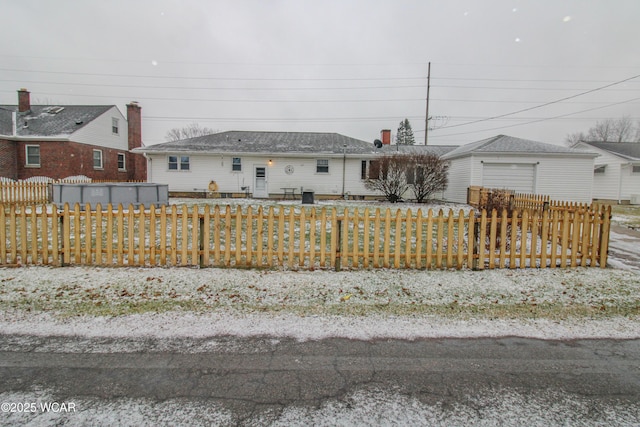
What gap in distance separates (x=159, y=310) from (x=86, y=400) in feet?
6.06

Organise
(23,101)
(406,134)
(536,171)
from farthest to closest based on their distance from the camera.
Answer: (406,134)
(23,101)
(536,171)

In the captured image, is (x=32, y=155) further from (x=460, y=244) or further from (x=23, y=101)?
(x=460, y=244)

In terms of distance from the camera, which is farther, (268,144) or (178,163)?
(268,144)

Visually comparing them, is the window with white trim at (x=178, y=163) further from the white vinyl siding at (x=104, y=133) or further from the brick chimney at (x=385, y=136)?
the brick chimney at (x=385, y=136)

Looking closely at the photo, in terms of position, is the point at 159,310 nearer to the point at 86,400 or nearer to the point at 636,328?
the point at 86,400

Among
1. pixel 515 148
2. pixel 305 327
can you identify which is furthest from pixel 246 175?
pixel 305 327

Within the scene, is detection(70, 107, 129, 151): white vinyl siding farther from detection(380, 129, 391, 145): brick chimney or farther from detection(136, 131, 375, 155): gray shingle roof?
detection(380, 129, 391, 145): brick chimney

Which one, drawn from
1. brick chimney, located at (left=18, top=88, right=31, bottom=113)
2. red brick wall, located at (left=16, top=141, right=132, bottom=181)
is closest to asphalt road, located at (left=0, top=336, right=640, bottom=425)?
red brick wall, located at (left=16, top=141, right=132, bottom=181)

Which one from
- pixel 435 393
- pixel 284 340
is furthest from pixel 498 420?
pixel 284 340

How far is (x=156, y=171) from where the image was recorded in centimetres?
2286

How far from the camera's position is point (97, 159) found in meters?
26.6

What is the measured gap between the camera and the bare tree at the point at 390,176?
766 inches

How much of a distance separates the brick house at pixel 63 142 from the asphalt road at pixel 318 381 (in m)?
25.4

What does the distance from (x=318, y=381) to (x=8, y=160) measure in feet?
96.0
